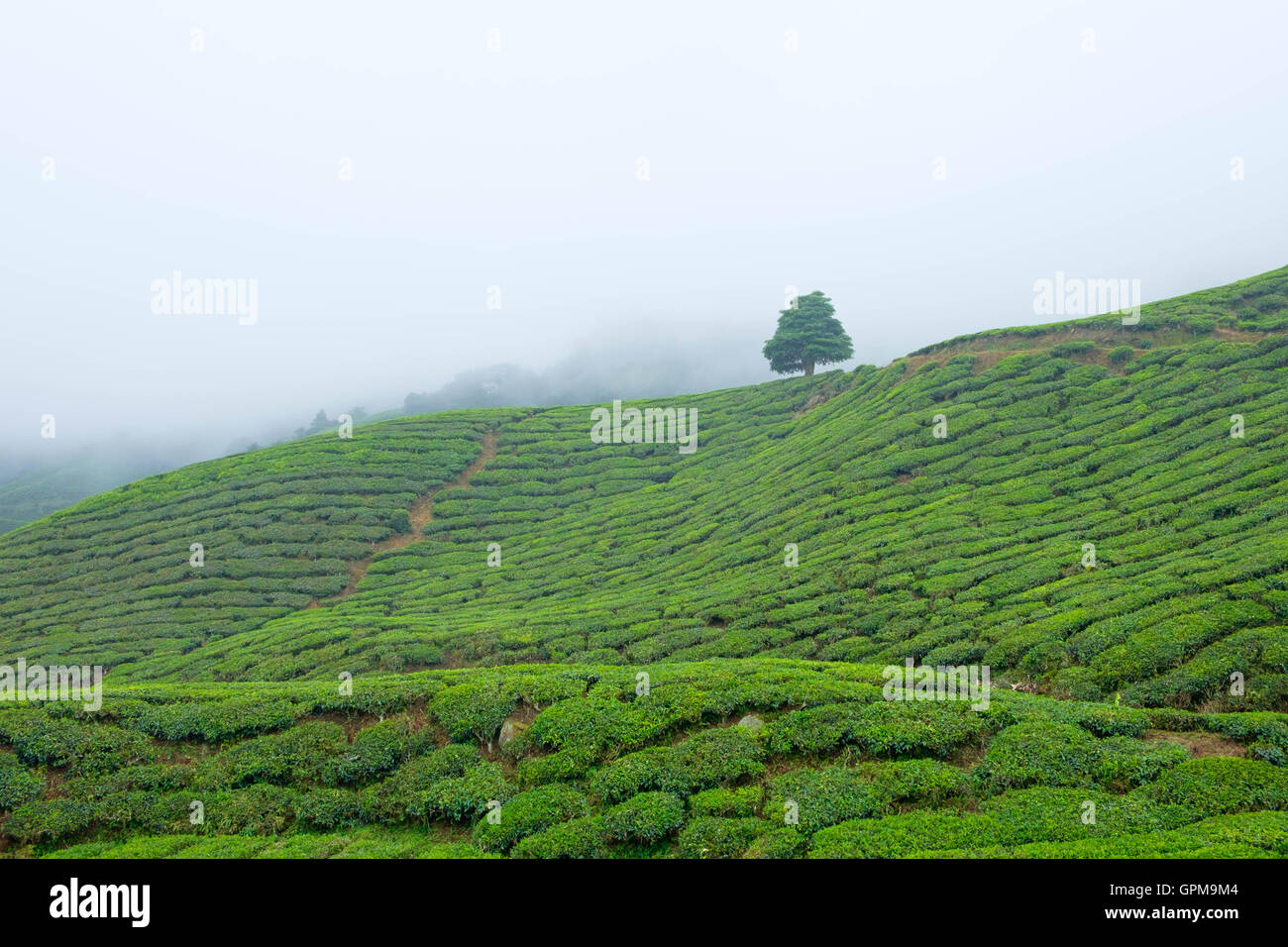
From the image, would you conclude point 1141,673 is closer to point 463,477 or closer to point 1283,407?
point 1283,407

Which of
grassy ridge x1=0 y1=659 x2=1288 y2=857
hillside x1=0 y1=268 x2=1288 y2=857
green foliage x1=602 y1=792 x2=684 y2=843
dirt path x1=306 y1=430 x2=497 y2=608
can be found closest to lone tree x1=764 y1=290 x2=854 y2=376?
hillside x1=0 y1=268 x2=1288 y2=857

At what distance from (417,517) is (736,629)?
30967mm

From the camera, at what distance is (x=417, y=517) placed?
157 feet

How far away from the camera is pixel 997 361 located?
4172 centimetres

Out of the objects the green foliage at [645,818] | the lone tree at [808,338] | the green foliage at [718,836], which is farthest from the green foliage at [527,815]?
the lone tree at [808,338]

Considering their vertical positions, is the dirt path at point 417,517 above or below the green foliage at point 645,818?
above

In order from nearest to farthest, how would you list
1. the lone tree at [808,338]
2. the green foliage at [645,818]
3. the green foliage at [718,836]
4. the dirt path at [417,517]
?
1. the green foliage at [718,836]
2. the green foliage at [645,818]
3. the dirt path at [417,517]
4. the lone tree at [808,338]

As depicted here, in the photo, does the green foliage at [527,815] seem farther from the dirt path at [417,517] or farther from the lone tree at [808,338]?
the lone tree at [808,338]

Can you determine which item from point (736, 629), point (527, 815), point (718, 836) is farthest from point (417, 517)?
point (718, 836)

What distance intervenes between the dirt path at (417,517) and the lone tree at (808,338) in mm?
30510

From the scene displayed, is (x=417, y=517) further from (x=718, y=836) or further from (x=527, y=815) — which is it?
(x=718, y=836)

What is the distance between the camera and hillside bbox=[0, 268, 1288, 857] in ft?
40.0

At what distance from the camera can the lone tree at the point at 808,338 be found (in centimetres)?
6462

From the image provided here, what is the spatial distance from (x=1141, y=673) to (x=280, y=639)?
3396 cm
